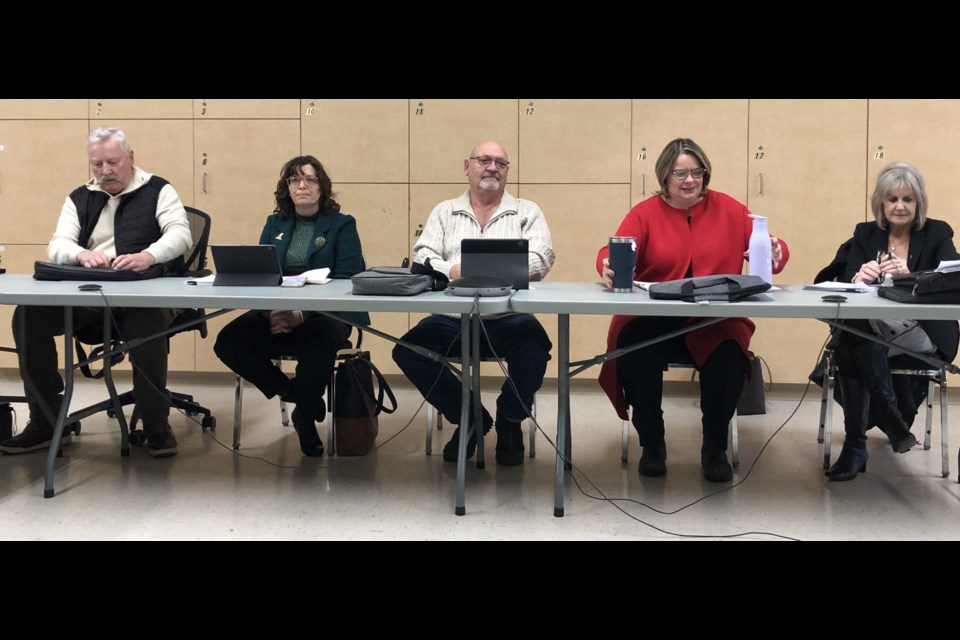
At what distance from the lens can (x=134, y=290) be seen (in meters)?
2.87

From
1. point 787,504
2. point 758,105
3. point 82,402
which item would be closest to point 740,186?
point 758,105

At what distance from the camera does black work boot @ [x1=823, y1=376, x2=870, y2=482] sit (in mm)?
3105

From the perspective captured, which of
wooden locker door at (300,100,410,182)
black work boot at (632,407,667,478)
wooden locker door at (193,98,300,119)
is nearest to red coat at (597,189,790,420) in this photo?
black work boot at (632,407,667,478)

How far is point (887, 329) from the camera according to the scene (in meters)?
3.17

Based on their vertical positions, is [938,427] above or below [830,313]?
below

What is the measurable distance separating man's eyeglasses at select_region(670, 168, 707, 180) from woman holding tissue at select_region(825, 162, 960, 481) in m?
0.65

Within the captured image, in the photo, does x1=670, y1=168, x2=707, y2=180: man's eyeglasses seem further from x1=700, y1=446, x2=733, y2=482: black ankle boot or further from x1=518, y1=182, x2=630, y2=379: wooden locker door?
x1=518, y1=182, x2=630, y2=379: wooden locker door

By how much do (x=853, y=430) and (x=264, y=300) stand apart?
2.07 meters

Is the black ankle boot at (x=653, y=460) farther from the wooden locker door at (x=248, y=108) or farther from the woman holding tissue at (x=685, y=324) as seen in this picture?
the wooden locker door at (x=248, y=108)

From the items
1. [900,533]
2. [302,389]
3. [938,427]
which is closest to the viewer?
[900,533]

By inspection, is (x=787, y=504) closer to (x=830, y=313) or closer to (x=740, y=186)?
(x=830, y=313)

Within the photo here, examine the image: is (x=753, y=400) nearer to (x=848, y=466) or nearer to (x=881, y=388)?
(x=848, y=466)

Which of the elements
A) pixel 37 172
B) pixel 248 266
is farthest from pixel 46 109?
pixel 248 266

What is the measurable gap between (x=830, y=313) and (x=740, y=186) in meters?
2.45
